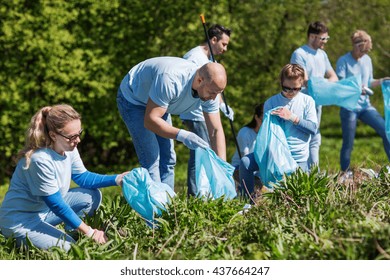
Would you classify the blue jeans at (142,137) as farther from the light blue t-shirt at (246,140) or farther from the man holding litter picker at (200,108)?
the light blue t-shirt at (246,140)

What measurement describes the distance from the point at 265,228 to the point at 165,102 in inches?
54.1

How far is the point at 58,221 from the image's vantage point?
520cm

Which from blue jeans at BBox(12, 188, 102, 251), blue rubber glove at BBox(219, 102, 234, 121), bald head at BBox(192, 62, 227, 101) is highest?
bald head at BBox(192, 62, 227, 101)

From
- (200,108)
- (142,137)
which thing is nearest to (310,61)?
(200,108)

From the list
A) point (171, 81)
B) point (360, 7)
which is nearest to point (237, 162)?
point (171, 81)

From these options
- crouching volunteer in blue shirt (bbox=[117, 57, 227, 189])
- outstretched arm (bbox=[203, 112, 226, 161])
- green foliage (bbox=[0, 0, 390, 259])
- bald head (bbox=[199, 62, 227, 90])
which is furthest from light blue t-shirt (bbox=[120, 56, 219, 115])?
green foliage (bbox=[0, 0, 390, 259])

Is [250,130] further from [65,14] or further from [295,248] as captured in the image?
[65,14]

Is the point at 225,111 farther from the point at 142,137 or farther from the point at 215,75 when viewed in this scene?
the point at 215,75

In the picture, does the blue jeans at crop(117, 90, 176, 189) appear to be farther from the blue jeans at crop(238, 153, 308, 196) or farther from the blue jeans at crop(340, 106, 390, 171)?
the blue jeans at crop(340, 106, 390, 171)

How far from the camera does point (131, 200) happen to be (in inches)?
203

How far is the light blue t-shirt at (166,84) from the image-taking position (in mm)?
5395

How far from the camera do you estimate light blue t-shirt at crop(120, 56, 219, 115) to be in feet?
17.7

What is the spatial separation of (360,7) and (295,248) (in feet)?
37.7

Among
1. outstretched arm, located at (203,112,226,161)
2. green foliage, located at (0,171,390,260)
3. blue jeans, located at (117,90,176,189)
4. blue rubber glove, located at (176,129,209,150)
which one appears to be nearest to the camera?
green foliage, located at (0,171,390,260)
